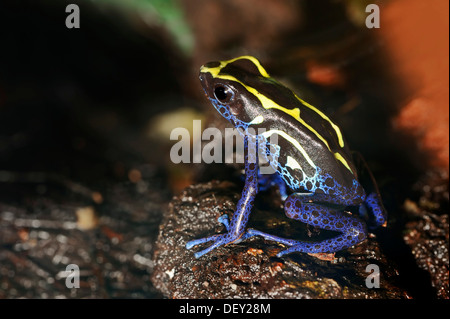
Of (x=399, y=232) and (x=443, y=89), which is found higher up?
(x=443, y=89)

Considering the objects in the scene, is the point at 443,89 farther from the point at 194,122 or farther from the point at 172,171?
the point at 172,171

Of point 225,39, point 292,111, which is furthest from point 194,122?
point 292,111

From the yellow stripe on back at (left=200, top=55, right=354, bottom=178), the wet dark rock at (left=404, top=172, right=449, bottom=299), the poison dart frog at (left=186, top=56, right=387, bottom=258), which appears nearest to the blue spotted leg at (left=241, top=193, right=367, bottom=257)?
the poison dart frog at (left=186, top=56, right=387, bottom=258)

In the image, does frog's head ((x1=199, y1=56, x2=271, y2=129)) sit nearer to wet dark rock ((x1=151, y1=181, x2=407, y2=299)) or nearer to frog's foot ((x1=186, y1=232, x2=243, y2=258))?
wet dark rock ((x1=151, y1=181, x2=407, y2=299))

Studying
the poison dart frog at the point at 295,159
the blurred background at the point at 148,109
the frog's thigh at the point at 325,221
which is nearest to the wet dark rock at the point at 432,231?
the blurred background at the point at 148,109

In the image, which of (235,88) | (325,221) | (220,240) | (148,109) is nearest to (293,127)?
(235,88)

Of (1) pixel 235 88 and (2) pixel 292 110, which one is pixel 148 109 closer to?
(1) pixel 235 88
